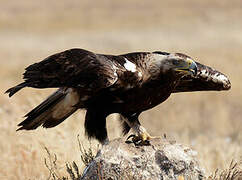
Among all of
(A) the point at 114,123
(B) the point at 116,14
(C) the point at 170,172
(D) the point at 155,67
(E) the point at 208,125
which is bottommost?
(B) the point at 116,14

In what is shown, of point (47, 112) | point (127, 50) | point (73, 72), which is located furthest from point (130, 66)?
point (127, 50)

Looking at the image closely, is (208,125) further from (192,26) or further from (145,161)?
(192,26)

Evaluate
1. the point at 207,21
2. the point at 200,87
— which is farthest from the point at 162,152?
the point at 207,21

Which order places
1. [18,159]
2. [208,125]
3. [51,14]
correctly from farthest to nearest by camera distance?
[51,14], [208,125], [18,159]

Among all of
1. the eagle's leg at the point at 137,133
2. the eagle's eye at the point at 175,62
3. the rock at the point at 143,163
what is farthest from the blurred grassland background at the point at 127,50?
the eagle's eye at the point at 175,62

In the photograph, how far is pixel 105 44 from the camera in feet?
99.6

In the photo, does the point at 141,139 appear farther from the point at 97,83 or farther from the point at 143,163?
the point at 97,83

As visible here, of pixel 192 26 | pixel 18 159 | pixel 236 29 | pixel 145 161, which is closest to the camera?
pixel 145 161

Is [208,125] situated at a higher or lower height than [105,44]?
higher

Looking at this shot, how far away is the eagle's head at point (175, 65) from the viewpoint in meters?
5.83

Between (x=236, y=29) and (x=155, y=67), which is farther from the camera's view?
(x=236, y=29)

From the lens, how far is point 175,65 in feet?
19.2

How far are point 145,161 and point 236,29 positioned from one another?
99.6ft

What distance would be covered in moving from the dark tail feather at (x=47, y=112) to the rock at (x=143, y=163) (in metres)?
0.57
